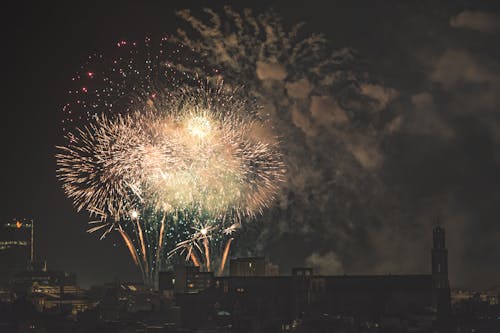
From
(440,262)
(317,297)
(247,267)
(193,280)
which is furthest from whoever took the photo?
(247,267)

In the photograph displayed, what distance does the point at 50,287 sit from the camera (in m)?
187

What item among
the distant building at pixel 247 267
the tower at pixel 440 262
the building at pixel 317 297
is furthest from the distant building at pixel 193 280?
the tower at pixel 440 262

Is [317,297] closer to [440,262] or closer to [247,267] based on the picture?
[247,267]

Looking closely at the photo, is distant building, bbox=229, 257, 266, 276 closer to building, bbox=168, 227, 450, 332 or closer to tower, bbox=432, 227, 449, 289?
building, bbox=168, 227, 450, 332

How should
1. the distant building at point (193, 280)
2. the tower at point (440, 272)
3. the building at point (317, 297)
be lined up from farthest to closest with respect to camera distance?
the distant building at point (193, 280), the tower at point (440, 272), the building at point (317, 297)

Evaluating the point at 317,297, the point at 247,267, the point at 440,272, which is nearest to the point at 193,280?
the point at 247,267

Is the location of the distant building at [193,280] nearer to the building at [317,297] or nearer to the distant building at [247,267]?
the building at [317,297]

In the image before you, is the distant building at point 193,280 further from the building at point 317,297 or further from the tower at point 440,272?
the tower at point 440,272

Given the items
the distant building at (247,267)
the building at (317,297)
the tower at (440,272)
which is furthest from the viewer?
the distant building at (247,267)

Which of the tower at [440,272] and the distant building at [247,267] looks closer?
the tower at [440,272]

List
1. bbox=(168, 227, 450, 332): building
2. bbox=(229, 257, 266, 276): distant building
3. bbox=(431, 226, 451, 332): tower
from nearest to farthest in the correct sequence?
bbox=(168, 227, 450, 332): building
bbox=(431, 226, 451, 332): tower
bbox=(229, 257, 266, 276): distant building

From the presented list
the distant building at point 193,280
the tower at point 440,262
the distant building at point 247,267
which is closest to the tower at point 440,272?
the tower at point 440,262

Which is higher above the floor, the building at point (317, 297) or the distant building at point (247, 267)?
the distant building at point (247, 267)

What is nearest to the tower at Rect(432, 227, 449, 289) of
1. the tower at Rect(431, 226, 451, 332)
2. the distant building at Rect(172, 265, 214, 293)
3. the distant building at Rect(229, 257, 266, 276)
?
the tower at Rect(431, 226, 451, 332)
